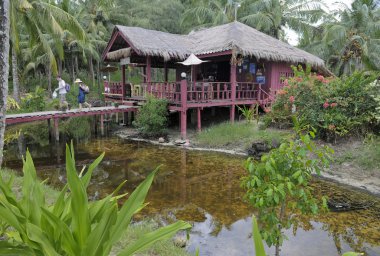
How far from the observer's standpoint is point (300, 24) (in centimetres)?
2156

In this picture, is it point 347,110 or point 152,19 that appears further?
point 152,19

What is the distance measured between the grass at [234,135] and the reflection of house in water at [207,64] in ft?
2.97

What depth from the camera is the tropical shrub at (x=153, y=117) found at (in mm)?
11820

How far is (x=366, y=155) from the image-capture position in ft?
26.7

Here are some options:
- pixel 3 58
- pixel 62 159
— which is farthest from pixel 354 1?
pixel 3 58

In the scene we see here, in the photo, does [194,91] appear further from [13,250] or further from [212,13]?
[212,13]

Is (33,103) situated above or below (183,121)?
above

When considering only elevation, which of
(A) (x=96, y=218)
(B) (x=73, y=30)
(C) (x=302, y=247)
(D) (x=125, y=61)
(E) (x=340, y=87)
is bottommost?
(C) (x=302, y=247)

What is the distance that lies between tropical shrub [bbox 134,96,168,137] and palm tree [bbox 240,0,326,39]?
449 inches

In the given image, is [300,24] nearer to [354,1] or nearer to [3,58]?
[354,1]

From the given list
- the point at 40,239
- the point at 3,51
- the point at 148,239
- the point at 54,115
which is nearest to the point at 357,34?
→ the point at 54,115

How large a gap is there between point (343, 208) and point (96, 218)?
5.34m

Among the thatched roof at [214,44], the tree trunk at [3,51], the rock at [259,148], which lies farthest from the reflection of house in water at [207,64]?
the tree trunk at [3,51]

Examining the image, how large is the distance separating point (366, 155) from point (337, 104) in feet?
5.79
